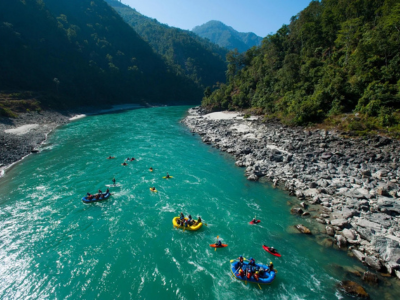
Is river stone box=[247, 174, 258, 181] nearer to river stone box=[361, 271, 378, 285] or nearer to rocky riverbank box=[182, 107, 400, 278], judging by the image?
rocky riverbank box=[182, 107, 400, 278]

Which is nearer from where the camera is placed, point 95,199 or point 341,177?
point 95,199

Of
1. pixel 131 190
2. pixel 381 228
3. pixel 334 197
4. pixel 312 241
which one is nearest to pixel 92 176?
pixel 131 190

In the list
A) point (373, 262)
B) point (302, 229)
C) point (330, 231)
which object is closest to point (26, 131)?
point (302, 229)

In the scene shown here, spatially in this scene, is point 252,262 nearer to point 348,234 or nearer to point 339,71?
point 348,234

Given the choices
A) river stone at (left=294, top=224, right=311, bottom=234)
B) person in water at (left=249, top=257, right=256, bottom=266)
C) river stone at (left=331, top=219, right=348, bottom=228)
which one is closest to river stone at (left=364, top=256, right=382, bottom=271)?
river stone at (left=331, top=219, right=348, bottom=228)

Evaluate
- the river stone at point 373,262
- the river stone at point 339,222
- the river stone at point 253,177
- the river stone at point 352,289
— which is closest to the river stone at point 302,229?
the river stone at point 339,222

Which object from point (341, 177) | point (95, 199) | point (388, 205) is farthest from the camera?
point (341, 177)

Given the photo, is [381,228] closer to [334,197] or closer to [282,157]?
[334,197]

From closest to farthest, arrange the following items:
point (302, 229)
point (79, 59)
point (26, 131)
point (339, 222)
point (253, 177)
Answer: point (339, 222)
point (302, 229)
point (253, 177)
point (26, 131)
point (79, 59)
